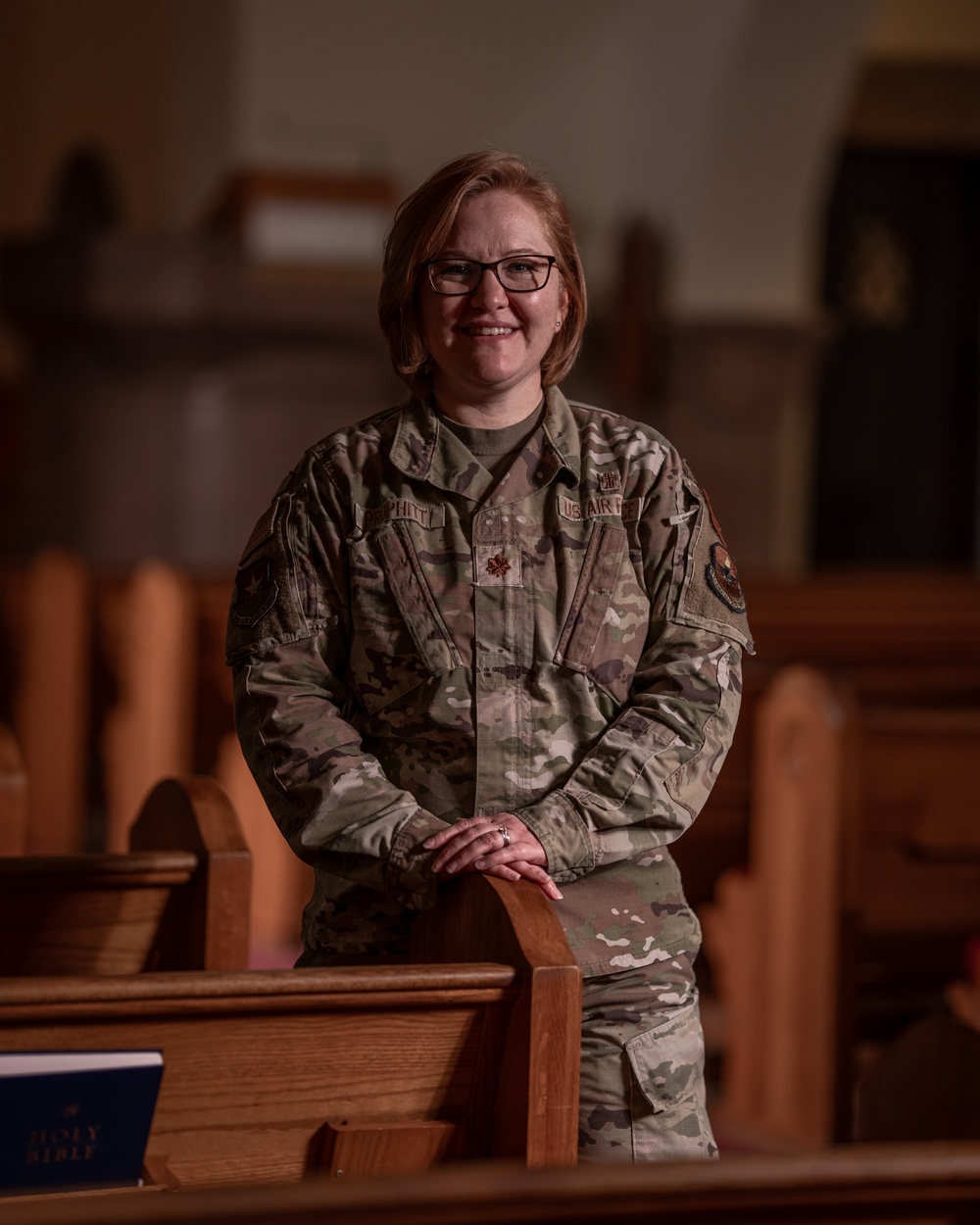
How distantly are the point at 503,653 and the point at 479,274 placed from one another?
399mm

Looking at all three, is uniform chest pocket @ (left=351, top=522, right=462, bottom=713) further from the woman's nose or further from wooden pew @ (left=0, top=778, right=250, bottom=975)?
wooden pew @ (left=0, top=778, right=250, bottom=975)

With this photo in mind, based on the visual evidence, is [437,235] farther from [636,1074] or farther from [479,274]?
[636,1074]

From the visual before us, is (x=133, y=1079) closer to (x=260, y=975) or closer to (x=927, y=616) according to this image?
(x=260, y=975)

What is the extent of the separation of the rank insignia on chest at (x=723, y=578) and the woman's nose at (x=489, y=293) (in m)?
0.36

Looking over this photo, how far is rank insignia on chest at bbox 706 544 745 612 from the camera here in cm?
174

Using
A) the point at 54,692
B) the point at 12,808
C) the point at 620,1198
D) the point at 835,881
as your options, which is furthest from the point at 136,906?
the point at 54,692

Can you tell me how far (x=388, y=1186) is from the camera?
0.94 m

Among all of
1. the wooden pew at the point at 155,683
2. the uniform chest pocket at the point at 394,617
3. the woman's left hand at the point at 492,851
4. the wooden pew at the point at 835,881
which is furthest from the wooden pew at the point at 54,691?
the woman's left hand at the point at 492,851

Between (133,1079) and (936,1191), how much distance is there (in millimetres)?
Result: 697

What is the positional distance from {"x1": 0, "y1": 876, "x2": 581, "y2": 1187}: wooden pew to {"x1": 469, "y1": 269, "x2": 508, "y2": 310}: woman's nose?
60 centimetres

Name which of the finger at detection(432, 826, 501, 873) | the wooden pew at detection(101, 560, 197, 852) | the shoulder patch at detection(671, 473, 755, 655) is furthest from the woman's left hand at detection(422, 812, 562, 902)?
the wooden pew at detection(101, 560, 197, 852)

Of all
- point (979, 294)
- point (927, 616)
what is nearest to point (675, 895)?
point (927, 616)

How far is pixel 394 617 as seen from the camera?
5.51ft

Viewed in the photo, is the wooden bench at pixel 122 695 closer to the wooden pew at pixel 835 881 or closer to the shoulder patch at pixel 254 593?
the wooden pew at pixel 835 881
